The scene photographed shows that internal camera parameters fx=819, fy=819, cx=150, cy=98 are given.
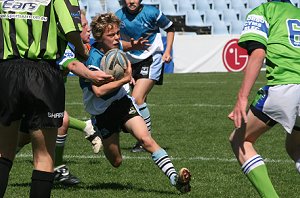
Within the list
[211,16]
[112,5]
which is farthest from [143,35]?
[211,16]

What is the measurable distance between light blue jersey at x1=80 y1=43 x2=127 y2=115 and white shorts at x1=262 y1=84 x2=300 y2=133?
2.01 m

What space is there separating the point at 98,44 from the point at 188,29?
2595cm

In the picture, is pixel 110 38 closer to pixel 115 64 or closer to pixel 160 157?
pixel 115 64

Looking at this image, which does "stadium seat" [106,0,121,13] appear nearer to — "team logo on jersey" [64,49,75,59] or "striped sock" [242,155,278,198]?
"team logo on jersey" [64,49,75,59]

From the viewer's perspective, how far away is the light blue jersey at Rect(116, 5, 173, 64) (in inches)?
413

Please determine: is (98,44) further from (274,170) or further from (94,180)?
(274,170)

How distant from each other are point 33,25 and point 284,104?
181 cm

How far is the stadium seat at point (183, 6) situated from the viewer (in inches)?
1305

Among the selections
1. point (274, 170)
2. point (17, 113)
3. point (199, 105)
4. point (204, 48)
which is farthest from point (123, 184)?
point (204, 48)

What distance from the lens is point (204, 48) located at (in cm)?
2781

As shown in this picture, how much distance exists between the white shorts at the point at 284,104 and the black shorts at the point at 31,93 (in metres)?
1.49

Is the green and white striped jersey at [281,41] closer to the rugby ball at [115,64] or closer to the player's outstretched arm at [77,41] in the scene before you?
the player's outstretched arm at [77,41]

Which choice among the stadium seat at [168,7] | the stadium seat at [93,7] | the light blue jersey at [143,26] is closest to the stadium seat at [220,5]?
the stadium seat at [168,7]

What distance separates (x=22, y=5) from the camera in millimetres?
5223
